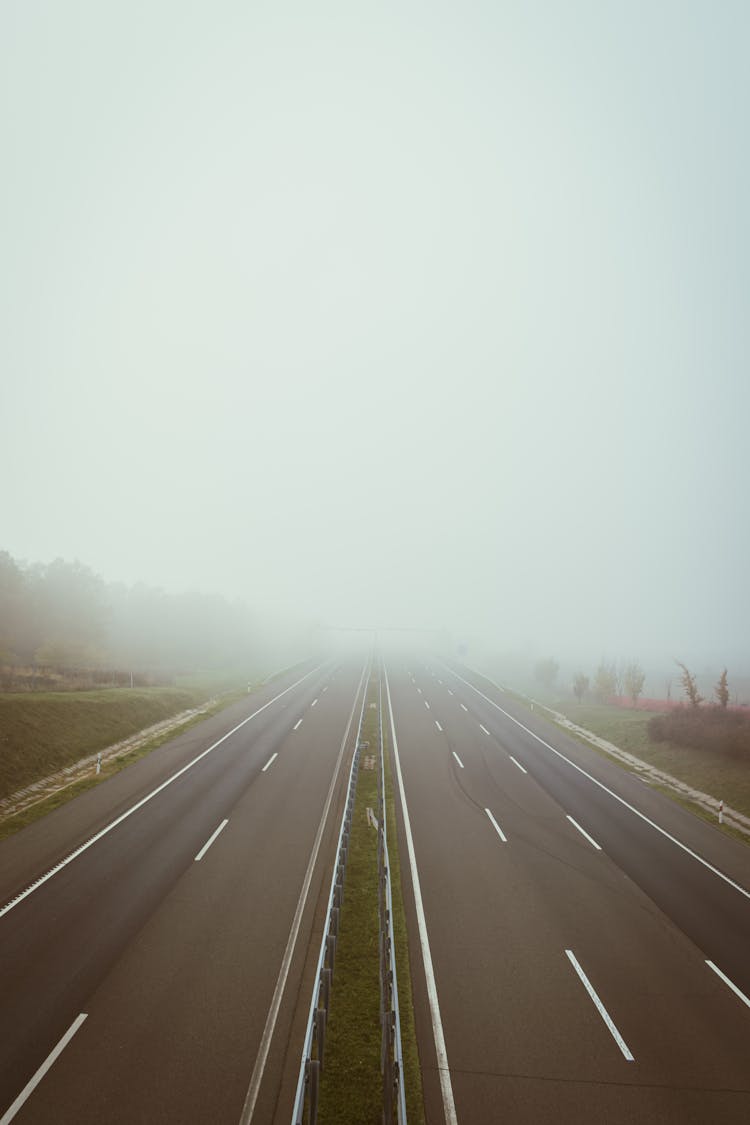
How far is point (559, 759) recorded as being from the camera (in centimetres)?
2975

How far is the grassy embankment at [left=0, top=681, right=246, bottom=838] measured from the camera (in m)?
20.9

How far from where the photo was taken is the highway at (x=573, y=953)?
8.89 metres

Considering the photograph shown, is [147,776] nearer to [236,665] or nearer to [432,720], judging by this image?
[432,720]

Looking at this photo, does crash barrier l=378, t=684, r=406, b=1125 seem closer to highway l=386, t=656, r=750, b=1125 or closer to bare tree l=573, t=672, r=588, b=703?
highway l=386, t=656, r=750, b=1125

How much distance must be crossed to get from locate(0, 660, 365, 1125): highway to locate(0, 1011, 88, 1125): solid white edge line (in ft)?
0.09

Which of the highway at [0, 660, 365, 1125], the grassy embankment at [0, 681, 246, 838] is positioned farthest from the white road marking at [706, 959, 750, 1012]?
the grassy embankment at [0, 681, 246, 838]

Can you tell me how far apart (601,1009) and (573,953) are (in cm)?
181

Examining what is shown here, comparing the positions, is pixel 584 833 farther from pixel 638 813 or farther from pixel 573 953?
pixel 573 953

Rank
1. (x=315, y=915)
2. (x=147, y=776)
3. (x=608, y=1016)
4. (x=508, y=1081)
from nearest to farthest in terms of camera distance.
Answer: (x=508, y=1081), (x=608, y=1016), (x=315, y=915), (x=147, y=776)

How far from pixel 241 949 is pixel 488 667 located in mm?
72456

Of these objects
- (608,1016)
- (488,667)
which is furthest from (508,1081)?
(488,667)

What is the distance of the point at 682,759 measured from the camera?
95.3 feet

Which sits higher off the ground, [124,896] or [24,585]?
[24,585]

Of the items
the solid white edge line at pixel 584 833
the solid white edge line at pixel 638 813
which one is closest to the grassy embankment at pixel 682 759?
the solid white edge line at pixel 638 813
